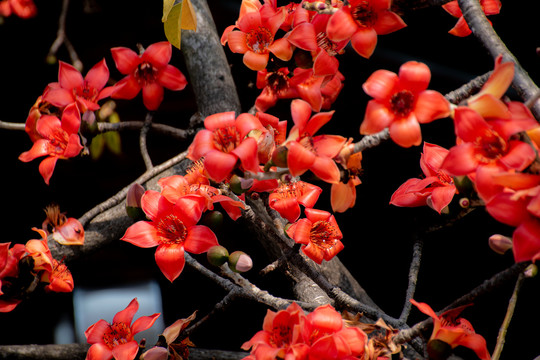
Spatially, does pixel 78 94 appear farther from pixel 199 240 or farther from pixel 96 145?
pixel 199 240

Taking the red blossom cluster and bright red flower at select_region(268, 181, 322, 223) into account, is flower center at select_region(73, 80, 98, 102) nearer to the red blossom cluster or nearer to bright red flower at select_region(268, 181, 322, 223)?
the red blossom cluster

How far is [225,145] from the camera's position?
1.90 feet

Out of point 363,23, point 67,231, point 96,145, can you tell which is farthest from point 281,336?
point 96,145

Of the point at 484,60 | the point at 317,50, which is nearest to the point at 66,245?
the point at 317,50

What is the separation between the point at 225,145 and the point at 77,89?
0.44 metres

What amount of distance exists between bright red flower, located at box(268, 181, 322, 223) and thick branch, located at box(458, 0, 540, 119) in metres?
0.31

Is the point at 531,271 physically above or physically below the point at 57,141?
below

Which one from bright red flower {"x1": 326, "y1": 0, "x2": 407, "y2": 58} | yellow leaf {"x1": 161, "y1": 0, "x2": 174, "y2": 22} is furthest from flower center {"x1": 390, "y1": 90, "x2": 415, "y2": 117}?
yellow leaf {"x1": 161, "y1": 0, "x2": 174, "y2": 22}

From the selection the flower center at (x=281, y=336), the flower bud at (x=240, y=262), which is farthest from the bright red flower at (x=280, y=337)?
the flower bud at (x=240, y=262)

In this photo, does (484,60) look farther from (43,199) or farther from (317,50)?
(43,199)

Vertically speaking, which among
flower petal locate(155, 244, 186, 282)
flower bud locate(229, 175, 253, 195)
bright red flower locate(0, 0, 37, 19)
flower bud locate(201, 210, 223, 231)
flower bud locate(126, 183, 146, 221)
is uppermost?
bright red flower locate(0, 0, 37, 19)

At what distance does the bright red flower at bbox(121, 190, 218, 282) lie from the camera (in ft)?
1.99

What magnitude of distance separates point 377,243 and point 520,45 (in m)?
0.56

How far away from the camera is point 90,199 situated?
128 cm
